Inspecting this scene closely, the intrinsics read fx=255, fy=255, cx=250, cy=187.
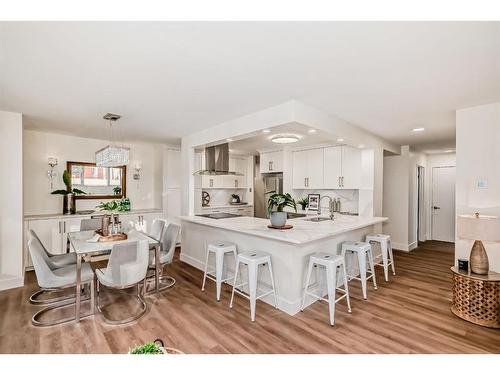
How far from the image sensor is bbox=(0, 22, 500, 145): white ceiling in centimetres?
164

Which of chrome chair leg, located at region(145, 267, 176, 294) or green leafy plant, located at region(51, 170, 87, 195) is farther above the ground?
green leafy plant, located at region(51, 170, 87, 195)

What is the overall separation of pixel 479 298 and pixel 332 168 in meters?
3.33

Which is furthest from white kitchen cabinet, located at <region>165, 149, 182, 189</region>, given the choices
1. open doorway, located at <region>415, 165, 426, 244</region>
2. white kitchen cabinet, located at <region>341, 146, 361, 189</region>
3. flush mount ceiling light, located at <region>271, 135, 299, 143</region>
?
open doorway, located at <region>415, 165, 426, 244</region>

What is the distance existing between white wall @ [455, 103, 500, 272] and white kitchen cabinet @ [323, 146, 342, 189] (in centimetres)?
225

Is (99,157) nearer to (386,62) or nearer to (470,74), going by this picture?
(386,62)

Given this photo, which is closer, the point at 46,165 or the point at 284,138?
the point at 284,138

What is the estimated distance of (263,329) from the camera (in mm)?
2445

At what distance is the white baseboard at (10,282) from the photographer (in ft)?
11.4

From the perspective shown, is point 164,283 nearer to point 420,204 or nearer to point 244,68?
point 244,68

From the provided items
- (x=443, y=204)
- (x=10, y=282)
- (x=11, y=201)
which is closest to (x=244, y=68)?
(x=11, y=201)

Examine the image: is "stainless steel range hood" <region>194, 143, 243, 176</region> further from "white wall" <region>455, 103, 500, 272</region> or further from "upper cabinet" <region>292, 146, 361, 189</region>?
"white wall" <region>455, 103, 500, 272</region>

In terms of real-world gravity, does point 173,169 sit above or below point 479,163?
above
